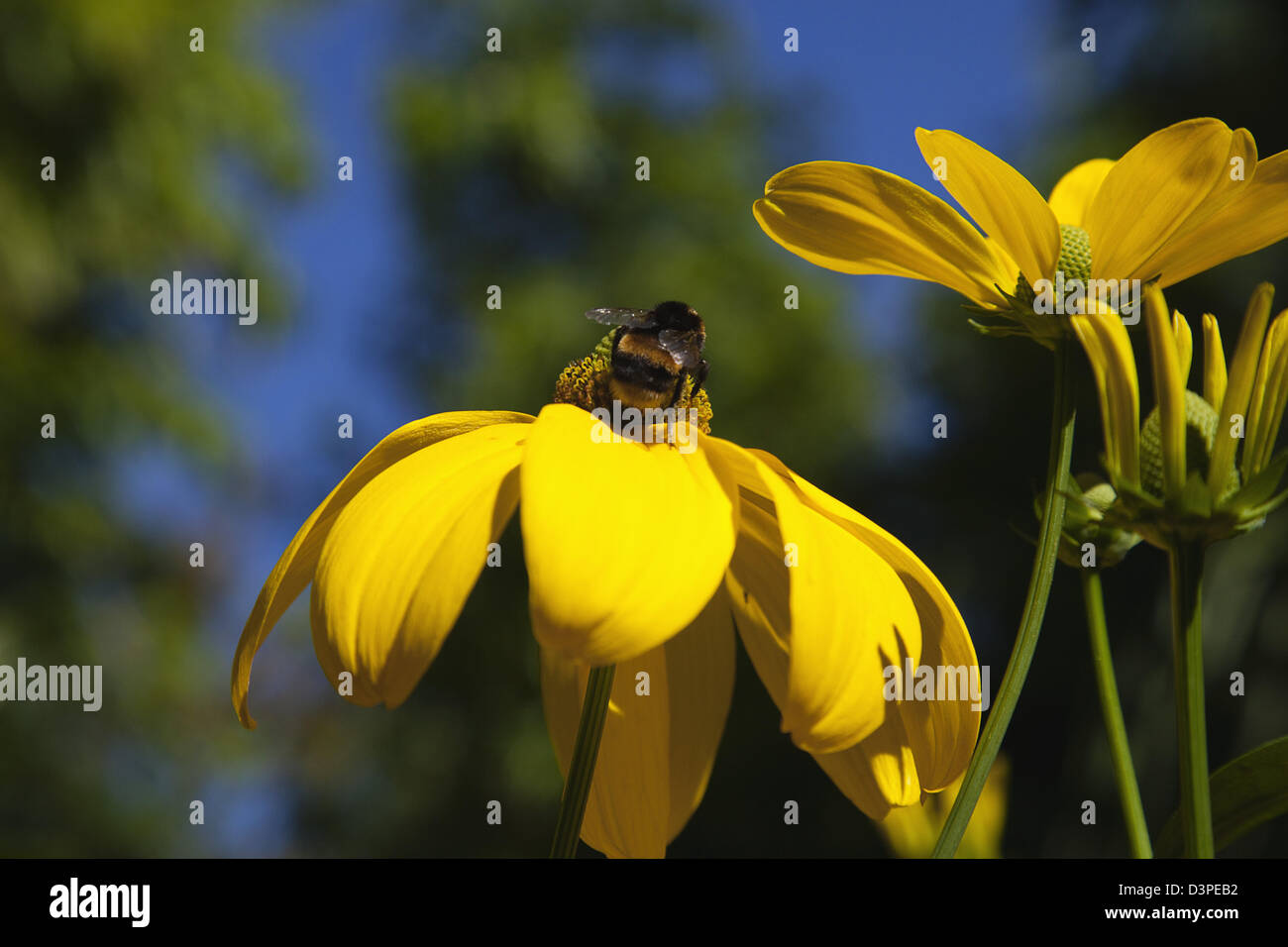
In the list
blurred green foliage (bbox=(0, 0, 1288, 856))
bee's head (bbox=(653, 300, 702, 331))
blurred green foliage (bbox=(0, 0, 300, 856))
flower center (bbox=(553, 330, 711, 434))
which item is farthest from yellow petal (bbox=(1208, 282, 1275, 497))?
blurred green foliage (bbox=(0, 0, 300, 856))

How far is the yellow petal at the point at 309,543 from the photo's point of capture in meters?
0.30

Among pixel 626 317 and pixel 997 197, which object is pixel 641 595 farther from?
pixel 626 317

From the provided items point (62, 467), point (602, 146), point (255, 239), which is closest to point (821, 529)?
point (62, 467)

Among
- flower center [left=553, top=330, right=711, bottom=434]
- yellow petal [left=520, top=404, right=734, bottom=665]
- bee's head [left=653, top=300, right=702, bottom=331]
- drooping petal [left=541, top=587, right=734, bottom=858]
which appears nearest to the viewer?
yellow petal [left=520, top=404, right=734, bottom=665]

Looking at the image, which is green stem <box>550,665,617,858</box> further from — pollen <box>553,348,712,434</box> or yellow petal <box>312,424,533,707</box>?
pollen <box>553,348,712,434</box>

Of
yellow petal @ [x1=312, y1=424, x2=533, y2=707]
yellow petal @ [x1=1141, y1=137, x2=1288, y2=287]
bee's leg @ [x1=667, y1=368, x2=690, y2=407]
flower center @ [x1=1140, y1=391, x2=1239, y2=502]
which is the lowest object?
yellow petal @ [x1=312, y1=424, x2=533, y2=707]

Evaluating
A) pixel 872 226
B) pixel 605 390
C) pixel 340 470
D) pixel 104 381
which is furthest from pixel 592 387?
pixel 340 470

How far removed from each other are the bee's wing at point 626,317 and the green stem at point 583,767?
10.6 inches

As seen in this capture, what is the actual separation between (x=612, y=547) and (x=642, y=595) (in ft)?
0.05

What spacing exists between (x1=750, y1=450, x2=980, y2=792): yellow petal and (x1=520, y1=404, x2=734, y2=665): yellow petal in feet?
0.13

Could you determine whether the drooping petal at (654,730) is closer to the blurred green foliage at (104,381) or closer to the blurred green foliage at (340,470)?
the blurred green foliage at (340,470)

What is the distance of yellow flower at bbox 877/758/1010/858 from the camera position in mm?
509

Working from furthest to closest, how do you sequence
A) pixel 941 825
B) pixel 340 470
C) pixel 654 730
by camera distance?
1. pixel 340 470
2. pixel 941 825
3. pixel 654 730

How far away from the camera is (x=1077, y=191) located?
39 cm
